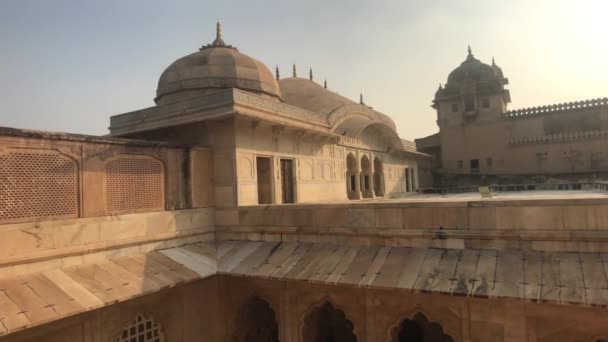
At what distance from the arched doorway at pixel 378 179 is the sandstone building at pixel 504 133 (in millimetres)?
13109

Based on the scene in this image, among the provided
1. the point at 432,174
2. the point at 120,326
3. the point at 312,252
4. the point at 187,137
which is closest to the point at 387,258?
the point at 312,252

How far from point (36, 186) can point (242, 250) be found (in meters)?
3.95

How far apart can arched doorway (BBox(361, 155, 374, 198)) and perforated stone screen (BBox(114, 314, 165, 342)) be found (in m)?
11.8

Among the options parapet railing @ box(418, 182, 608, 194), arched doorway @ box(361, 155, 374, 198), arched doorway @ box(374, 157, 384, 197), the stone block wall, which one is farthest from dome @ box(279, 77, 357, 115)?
the stone block wall

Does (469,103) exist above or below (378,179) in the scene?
above

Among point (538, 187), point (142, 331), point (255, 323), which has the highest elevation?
point (538, 187)

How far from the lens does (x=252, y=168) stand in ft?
32.7

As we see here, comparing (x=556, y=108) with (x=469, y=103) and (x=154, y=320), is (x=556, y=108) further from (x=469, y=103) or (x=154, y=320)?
(x=154, y=320)

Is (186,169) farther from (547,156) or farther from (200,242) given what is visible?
(547,156)

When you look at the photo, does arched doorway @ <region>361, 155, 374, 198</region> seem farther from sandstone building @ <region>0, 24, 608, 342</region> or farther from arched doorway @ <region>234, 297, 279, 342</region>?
arched doorway @ <region>234, 297, 279, 342</region>

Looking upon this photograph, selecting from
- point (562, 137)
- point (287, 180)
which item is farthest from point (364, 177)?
point (562, 137)

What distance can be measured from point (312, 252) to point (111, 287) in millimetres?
3552

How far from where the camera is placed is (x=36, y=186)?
246 inches

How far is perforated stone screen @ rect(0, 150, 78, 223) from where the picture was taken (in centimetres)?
591
